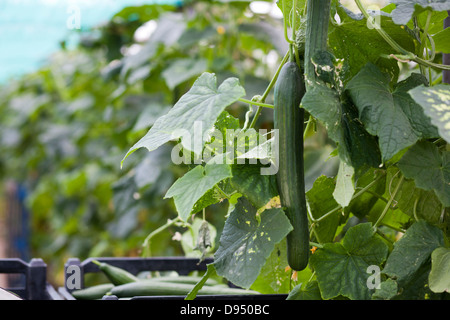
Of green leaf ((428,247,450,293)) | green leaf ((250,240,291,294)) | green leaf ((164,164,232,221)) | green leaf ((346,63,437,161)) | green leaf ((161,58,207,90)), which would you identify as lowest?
green leaf ((161,58,207,90))

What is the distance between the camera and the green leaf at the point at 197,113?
0.53m

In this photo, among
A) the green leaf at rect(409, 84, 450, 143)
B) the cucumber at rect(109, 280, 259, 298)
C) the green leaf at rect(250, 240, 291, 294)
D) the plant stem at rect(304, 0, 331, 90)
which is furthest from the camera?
the cucumber at rect(109, 280, 259, 298)

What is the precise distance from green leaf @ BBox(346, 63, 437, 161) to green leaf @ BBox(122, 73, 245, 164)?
0.41 ft

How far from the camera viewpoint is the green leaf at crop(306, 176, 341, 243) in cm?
72

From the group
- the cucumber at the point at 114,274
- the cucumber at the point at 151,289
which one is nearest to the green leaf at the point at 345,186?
the cucumber at the point at 151,289

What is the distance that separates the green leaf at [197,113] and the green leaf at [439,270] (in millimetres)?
256

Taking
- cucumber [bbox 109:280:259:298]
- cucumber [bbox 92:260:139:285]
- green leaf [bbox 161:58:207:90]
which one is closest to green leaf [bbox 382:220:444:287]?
cucumber [bbox 109:280:259:298]

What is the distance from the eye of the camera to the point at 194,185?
0.57 metres

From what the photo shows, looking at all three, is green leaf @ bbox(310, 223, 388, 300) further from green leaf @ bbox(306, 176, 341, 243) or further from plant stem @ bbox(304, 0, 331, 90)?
plant stem @ bbox(304, 0, 331, 90)

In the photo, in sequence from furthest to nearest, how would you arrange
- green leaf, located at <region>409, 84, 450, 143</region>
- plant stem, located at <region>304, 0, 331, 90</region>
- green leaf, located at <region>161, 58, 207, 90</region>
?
green leaf, located at <region>161, 58, 207, 90</region> → plant stem, located at <region>304, 0, 331, 90</region> → green leaf, located at <region>409, 84, 450, 143</region>

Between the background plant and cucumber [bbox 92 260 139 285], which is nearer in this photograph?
the background plant

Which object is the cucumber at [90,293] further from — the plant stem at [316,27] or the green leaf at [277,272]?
the plant stem at [316,27]

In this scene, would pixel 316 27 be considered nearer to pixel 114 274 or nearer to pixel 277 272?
pixel 277 272

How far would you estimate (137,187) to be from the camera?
5.87ft
